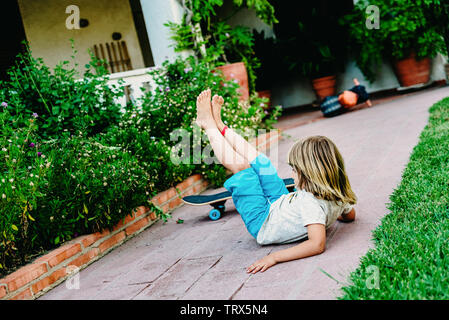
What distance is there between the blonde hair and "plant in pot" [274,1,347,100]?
6.19 meters

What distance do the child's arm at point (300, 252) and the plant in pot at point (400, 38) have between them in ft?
19.9

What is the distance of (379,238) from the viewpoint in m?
2.13

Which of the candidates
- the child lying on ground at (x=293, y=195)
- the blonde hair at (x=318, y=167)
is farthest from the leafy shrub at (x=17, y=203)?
the blonde hair at (x=318, y=167)

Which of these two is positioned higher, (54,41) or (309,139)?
(54,41)

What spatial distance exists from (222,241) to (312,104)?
6754 mm

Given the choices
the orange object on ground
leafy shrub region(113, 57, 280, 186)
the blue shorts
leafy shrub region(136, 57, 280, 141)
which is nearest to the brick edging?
leafy shrub region(113, 57, 280, 186)

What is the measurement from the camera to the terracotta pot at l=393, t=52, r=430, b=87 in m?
7.66

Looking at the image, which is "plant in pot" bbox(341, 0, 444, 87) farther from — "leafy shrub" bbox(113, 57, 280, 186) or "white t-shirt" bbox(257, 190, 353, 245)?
"white t-shirt" bbox(257, 190, 353, 245)

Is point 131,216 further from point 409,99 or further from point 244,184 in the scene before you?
point 409,99

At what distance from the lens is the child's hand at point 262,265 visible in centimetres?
205

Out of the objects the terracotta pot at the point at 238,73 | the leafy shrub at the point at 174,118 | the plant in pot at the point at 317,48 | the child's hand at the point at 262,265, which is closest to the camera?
the child's hand at the point at 262,265

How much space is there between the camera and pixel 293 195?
2.41m

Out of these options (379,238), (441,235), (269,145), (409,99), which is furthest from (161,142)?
(409,99)

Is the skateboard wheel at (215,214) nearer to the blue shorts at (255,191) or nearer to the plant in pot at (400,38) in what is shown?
the blue shorts at (255,191)
